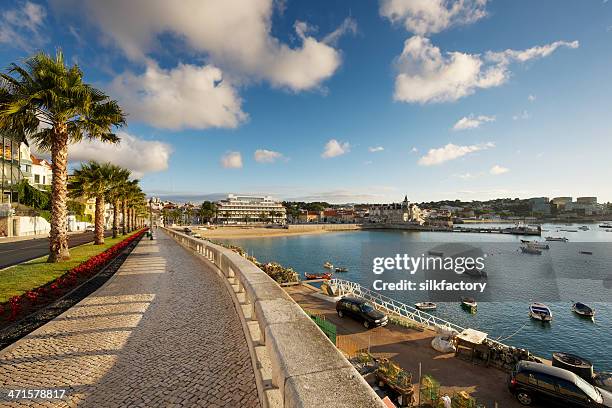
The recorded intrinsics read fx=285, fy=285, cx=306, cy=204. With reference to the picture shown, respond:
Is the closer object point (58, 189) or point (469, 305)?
point (58, 189)

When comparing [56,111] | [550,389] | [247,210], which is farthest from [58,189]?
[247,210]

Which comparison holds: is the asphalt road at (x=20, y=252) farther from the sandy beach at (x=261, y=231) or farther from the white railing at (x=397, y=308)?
the sandy beach at (x=261, y=231)

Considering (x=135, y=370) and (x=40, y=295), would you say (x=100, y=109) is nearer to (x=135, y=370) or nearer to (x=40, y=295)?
(x=40, y=295)

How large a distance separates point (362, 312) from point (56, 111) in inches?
859

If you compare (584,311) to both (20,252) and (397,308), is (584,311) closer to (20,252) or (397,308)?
(397,308)

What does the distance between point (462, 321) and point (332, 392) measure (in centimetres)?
3289

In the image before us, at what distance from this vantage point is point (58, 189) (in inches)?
691

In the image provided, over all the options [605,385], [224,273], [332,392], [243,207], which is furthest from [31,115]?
[243,207]

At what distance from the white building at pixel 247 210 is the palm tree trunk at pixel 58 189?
533 feet

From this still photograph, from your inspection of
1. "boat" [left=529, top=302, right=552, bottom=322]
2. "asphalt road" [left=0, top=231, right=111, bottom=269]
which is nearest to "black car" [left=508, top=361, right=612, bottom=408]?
"boat" [left=529, top=302, right=552, bottom=322]

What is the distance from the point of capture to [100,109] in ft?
63.8

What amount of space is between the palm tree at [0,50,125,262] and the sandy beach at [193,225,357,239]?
9801 centimetres

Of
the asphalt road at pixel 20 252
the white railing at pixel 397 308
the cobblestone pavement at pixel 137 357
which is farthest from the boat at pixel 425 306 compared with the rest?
the asphalt road at pixel 20 252

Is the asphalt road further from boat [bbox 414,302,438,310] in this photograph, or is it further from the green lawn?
boat [bbox 414,302,438,310]
